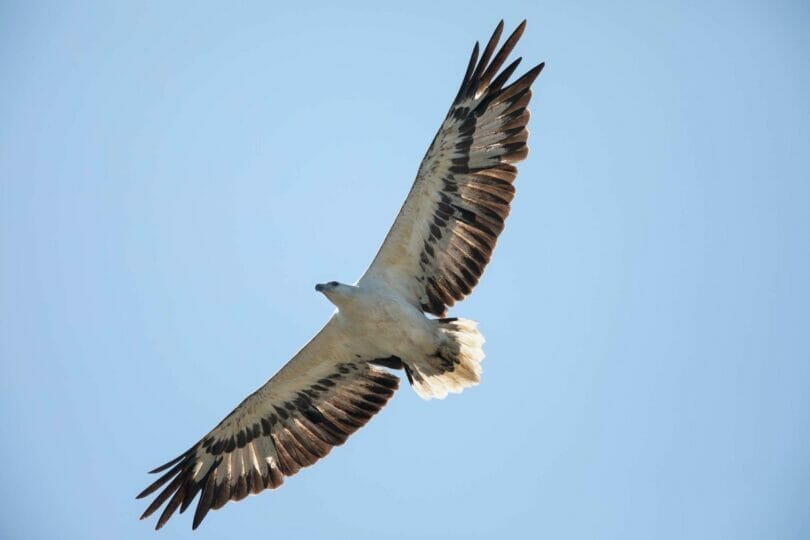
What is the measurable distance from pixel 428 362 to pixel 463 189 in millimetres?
2023

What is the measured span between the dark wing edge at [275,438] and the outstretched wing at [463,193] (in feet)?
4.40

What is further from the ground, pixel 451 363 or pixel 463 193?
pixel 463 193

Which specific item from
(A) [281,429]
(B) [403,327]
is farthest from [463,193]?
(A) [281,429]

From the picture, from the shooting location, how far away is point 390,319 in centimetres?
1241

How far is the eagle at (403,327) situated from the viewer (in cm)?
1245

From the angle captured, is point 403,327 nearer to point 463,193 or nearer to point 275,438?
point 463,193

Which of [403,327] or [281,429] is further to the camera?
[281,429]

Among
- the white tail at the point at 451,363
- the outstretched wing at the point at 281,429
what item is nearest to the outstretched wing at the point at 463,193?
the white tail at the point at 451,363

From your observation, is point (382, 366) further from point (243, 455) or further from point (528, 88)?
point (528, 88)

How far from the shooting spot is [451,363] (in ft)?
41.6

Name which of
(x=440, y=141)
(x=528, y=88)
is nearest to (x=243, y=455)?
(x=440, y=141)

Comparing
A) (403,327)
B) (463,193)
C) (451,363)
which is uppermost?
(463,193)

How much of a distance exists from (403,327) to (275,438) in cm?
242

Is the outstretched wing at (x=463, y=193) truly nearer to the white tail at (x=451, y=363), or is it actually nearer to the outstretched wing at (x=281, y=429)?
the white tail at (x=451, y=363)
